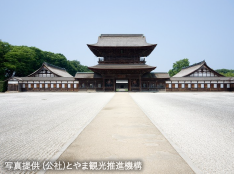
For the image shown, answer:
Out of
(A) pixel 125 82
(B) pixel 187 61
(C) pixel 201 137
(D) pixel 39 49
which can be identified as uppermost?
(D) pixel 39 49

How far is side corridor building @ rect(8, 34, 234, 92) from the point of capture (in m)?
32.6

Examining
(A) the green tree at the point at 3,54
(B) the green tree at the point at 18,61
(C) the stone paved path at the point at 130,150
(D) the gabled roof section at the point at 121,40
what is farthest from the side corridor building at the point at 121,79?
(C) the stone paved path at the point at 130,150

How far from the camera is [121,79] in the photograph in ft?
111

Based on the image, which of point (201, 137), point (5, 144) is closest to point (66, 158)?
point (5, 144)

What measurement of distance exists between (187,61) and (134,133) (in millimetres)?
69682

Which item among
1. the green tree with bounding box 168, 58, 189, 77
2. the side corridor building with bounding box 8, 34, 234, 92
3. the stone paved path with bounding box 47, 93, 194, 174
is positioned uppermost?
the green tree with bounding box 168, 58, 189, 77

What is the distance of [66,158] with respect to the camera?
3.05 metres

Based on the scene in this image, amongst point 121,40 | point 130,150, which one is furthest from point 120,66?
point 130,150

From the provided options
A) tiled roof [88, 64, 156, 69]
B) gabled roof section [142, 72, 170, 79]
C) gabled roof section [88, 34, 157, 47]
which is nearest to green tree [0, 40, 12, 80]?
gabled roof section [88, 34, 157, 47]

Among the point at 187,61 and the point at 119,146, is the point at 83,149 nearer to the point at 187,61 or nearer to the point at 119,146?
the point at 119,146

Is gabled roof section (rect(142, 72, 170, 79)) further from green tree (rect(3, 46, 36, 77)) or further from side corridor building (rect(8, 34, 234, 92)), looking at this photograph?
green tree (rect(3, 46, 36, 77))

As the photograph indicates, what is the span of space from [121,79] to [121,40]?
11.1 metres

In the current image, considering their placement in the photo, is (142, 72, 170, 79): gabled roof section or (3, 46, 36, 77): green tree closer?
(142, 72, 170, 79): gabled roof section

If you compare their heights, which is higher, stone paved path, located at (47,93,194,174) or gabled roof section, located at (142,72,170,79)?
gabled roof section, located at (142,72,170,79)
